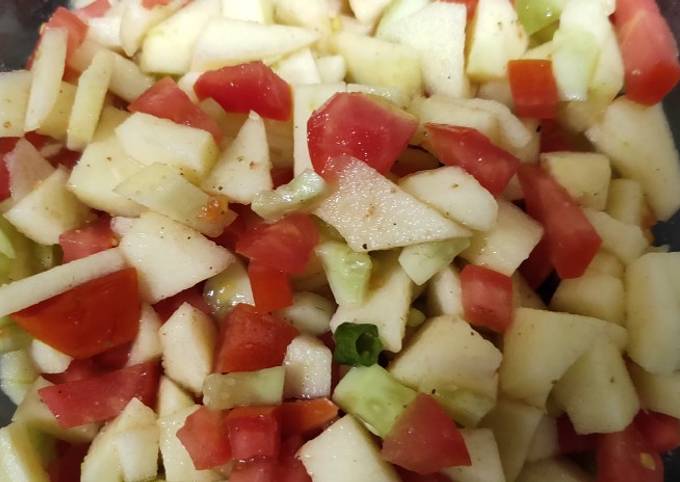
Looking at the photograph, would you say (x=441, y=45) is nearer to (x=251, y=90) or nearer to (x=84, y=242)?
(x=251, y=90)

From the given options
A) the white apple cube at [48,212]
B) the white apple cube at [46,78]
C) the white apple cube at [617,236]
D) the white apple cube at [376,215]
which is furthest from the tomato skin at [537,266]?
the white apple cube at [46,78]

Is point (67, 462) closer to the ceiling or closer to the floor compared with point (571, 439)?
closer to the floor

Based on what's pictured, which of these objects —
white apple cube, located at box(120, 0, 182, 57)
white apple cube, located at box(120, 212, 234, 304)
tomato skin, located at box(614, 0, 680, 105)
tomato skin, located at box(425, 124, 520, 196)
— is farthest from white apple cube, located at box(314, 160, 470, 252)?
white apple cube, located at box(120, 0, 182, 57)

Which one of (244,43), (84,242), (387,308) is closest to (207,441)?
(387,308)

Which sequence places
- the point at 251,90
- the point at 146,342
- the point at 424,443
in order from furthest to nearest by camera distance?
1. the point at 251,90
2. the point at 146,342
3. the point at 424,443

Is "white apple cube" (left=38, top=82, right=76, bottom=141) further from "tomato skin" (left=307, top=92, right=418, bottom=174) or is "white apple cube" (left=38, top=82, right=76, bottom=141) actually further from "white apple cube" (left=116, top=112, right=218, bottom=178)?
"tomato skin" (left=307, top=92, right=418, bottom=174)

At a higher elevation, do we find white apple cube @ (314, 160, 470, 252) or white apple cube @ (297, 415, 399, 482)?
white apple cube @ (314, 160, 470, 252)

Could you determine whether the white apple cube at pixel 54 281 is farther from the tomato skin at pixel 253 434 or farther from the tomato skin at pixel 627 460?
the tomato skin at pixel 627 460
